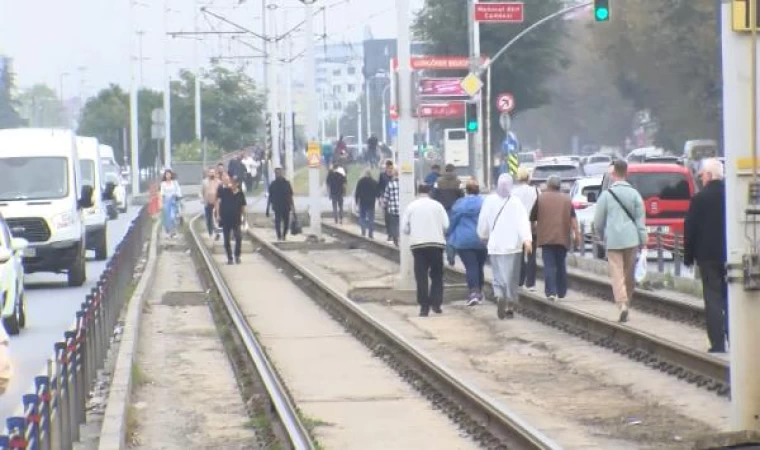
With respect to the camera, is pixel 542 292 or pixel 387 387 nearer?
pixel 387 387

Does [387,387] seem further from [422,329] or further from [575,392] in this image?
[422,329]

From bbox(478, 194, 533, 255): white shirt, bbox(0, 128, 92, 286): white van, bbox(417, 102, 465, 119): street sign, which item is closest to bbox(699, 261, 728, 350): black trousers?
bbox(478, 194, 533, 255): white shirt

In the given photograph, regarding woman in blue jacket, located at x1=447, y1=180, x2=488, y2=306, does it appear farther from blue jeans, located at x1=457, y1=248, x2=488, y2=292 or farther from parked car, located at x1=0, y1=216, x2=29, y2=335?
parked car, located at x1=0, y1=216, x2=29, y2=335

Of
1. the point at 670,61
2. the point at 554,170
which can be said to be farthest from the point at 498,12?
the point at 670,61

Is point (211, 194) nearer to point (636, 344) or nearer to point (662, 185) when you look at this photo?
point (662, 185)

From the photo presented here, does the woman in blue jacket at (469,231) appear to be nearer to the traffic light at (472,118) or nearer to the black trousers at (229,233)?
the black trousers at (229,233)

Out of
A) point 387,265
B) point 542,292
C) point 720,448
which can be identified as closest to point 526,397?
point 720,448

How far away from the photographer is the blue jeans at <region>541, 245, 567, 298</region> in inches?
1006

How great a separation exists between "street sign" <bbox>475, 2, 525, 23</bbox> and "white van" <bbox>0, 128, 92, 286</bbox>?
42.9ft

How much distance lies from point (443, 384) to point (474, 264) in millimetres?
8805

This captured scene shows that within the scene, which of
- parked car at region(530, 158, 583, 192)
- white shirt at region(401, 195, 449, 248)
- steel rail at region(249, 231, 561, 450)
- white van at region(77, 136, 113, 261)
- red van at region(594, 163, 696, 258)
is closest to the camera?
steel rail at region(249, 231, 561, 450)

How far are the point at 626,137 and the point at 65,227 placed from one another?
293ft

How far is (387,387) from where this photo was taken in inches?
716

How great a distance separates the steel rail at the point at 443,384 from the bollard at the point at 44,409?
3.63m
